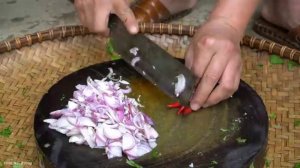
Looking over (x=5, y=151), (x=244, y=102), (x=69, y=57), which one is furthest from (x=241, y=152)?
(x=69, y=57)

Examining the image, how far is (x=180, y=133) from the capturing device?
134 centimetres

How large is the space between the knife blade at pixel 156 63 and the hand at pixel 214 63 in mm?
30

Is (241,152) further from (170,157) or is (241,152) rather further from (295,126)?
(295,126)

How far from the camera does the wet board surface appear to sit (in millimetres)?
1237

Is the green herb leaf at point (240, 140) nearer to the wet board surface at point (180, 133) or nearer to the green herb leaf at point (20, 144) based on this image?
the wet board surface at point (180, 133)

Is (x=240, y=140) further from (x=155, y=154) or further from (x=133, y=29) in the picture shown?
(x=133, y=29)

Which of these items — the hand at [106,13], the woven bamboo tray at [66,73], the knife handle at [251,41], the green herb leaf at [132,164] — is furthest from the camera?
the knife handle at [251,41]

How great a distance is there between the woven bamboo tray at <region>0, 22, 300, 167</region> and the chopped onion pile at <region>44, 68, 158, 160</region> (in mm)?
197

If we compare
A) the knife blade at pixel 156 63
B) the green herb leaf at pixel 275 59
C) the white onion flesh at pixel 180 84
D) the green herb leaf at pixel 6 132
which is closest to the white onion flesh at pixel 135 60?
the knife blade at pixel 156 63

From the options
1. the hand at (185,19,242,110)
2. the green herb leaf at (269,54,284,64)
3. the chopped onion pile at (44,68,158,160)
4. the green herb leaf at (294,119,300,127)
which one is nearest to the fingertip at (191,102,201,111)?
the hand at (185,19,242,110)

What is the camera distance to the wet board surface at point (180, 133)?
4.06ft

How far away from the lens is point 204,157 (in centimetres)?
125

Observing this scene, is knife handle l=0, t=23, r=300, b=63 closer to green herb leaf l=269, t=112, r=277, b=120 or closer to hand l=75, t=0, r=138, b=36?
green herb leaf l=269, t=112, r=277, b=120

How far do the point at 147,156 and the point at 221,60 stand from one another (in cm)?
30
